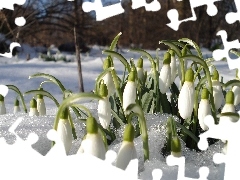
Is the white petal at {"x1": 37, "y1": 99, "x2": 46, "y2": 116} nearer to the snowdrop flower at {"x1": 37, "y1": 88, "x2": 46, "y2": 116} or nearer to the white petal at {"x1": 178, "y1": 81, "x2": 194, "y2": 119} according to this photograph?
the snowdrop flower at {"x1": 37, "y1": 88, "x2": 46, "y2": 116}

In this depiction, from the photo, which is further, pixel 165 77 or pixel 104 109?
pixel 165 77

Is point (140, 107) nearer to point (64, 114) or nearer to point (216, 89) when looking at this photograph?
point (64, 114)

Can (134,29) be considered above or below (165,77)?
below

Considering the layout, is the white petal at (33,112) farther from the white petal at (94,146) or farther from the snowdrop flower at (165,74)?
the white petal at (94,146)

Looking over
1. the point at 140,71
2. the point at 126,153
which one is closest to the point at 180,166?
the point at 126,153

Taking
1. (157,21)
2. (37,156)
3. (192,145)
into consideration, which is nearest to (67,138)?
(37,156)

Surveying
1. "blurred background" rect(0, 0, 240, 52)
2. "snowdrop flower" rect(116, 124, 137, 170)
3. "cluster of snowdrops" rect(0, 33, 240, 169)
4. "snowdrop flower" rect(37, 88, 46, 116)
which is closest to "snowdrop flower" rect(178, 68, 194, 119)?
"cluster of snowdrops" rect(0, 33, 240, 169)

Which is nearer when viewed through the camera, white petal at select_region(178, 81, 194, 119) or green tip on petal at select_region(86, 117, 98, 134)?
green tip on petal at select_region(86, 117, 98, 134)

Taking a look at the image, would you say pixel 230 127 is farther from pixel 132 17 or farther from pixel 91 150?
pixel 132 17
